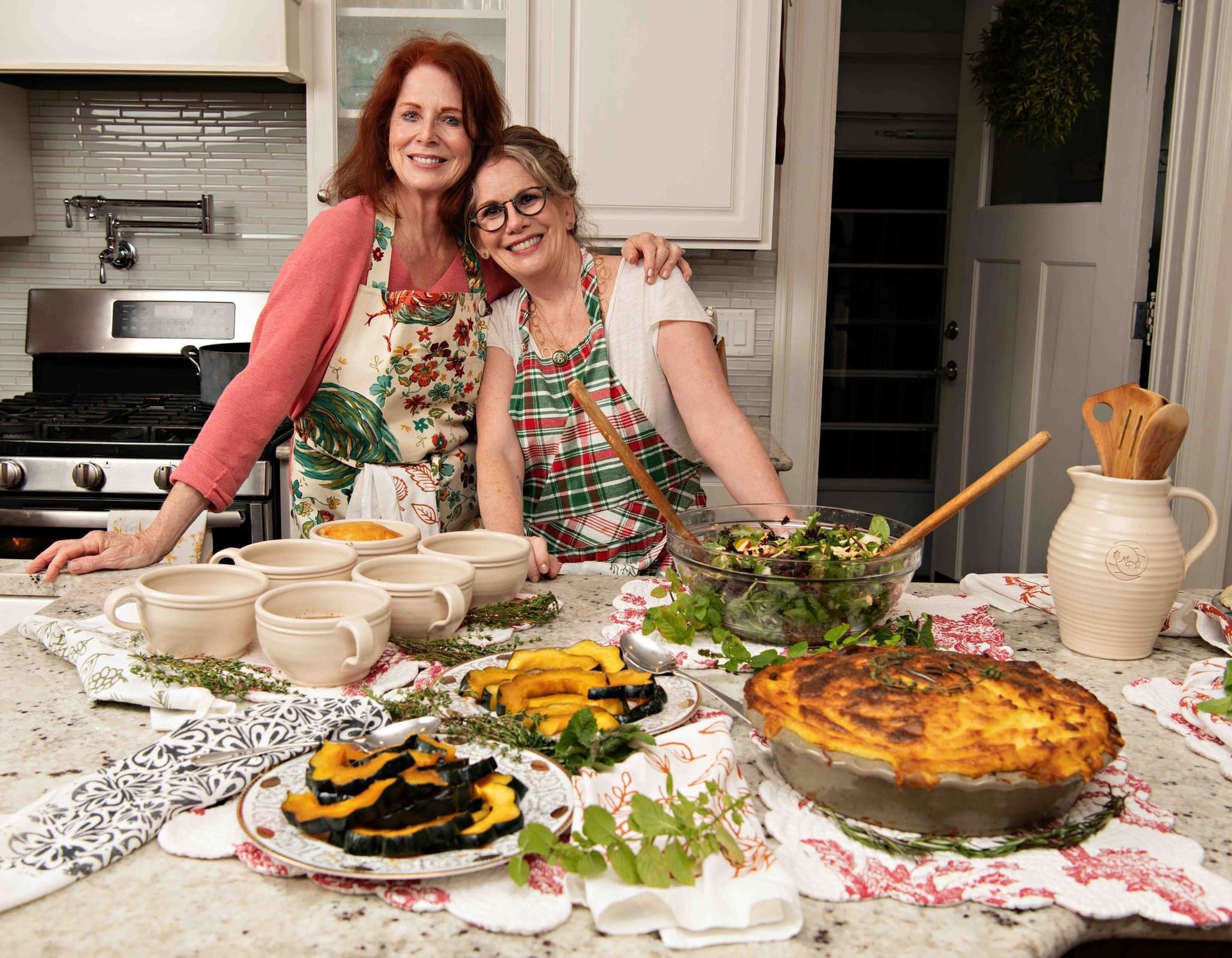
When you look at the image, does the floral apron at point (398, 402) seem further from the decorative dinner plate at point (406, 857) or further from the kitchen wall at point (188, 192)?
the kitchen wall at point (188, 192)

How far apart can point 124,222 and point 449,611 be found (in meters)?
2.36

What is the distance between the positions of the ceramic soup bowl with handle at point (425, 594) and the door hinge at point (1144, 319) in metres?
2.42

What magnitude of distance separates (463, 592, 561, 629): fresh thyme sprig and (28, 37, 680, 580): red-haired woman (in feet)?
1.71

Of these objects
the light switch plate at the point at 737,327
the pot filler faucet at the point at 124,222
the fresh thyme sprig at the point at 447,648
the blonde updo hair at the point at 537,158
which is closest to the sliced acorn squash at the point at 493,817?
the fresh thyme sprig at the point at 447,648

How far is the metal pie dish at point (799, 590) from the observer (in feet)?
3.74

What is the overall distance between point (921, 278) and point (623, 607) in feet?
14.7

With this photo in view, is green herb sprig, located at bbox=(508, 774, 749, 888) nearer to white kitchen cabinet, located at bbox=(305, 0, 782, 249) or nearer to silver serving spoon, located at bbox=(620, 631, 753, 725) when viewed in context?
silver serving spoon, located at bbox=(620, 631, 753, 725)

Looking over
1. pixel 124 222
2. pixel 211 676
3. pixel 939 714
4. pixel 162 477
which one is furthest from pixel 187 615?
pixel 124 222

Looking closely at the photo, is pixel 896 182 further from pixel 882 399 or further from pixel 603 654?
→ pixel 603 654

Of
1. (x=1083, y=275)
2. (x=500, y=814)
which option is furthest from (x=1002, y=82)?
(x=500, y=814)

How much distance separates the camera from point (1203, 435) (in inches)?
108

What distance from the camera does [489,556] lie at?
1.29 metres

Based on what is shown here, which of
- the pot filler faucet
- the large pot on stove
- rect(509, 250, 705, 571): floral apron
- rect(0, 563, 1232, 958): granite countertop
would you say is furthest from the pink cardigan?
the pot filler faucet

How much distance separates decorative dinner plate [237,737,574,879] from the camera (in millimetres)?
709
